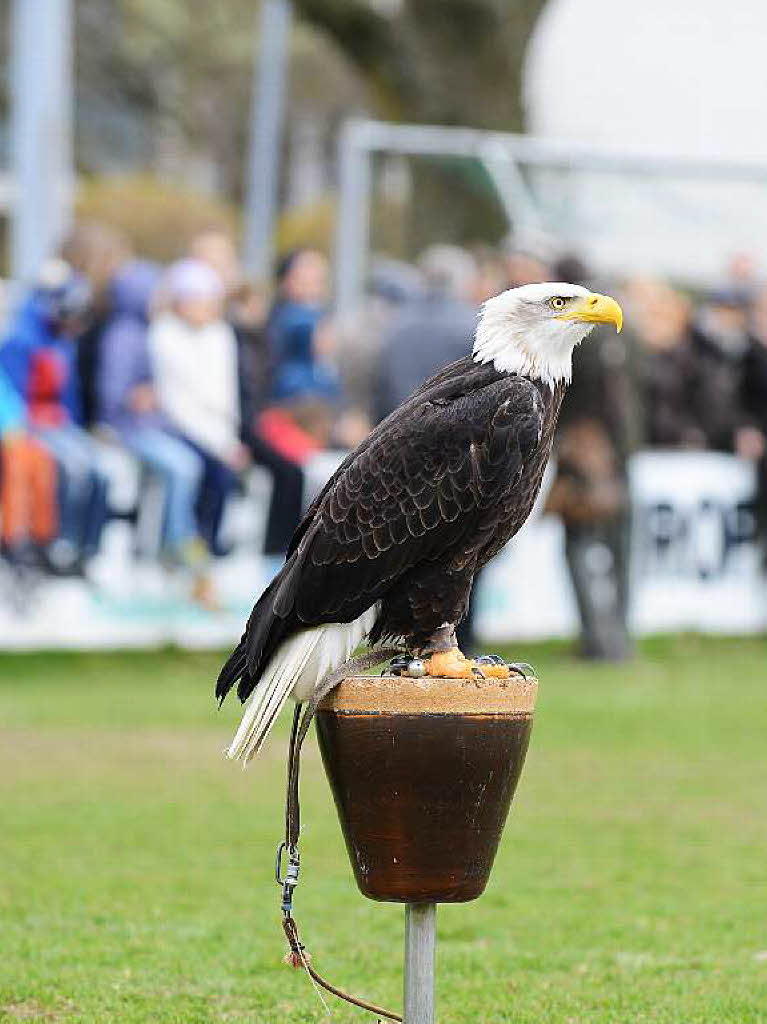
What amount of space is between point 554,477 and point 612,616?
1.16 m

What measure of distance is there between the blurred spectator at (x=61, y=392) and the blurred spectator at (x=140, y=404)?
0.25 metres

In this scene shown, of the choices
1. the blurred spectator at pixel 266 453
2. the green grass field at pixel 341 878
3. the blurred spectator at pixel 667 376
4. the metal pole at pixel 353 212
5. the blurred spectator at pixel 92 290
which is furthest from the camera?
the metal pole at pixel 353 212

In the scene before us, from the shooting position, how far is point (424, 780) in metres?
5.45

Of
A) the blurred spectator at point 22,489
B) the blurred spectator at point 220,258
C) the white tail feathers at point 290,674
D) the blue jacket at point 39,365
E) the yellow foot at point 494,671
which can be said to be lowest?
the blurred spectator at point 22,489

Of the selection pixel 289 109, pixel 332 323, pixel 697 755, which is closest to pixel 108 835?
pixel 697 755

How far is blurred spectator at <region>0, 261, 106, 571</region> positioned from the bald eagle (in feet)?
28.5

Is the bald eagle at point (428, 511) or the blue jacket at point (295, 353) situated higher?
the bald eagle at point (428, 511)

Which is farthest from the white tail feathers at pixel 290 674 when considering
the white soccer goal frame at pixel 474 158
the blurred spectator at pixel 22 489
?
the white soccer goal frame at pixel 474 158

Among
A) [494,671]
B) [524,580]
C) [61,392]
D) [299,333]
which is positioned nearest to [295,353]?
[299,333]

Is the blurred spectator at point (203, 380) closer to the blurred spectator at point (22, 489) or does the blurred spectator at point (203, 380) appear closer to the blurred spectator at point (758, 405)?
the blurred spectator at point (22, 489)

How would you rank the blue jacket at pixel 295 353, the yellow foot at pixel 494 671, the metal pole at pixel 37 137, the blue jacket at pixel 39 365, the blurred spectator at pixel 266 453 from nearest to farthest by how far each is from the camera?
the yellow foot at pixel 494 671
the blue jacket at pixel 39 365
the blurred spectator at pixel 266 453
the blue jacket at pixel 295 353
the metal pole at pixel 37 137

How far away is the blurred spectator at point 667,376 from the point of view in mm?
17969

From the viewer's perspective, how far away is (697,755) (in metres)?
11.8

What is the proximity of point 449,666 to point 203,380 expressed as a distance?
9.65 metres
